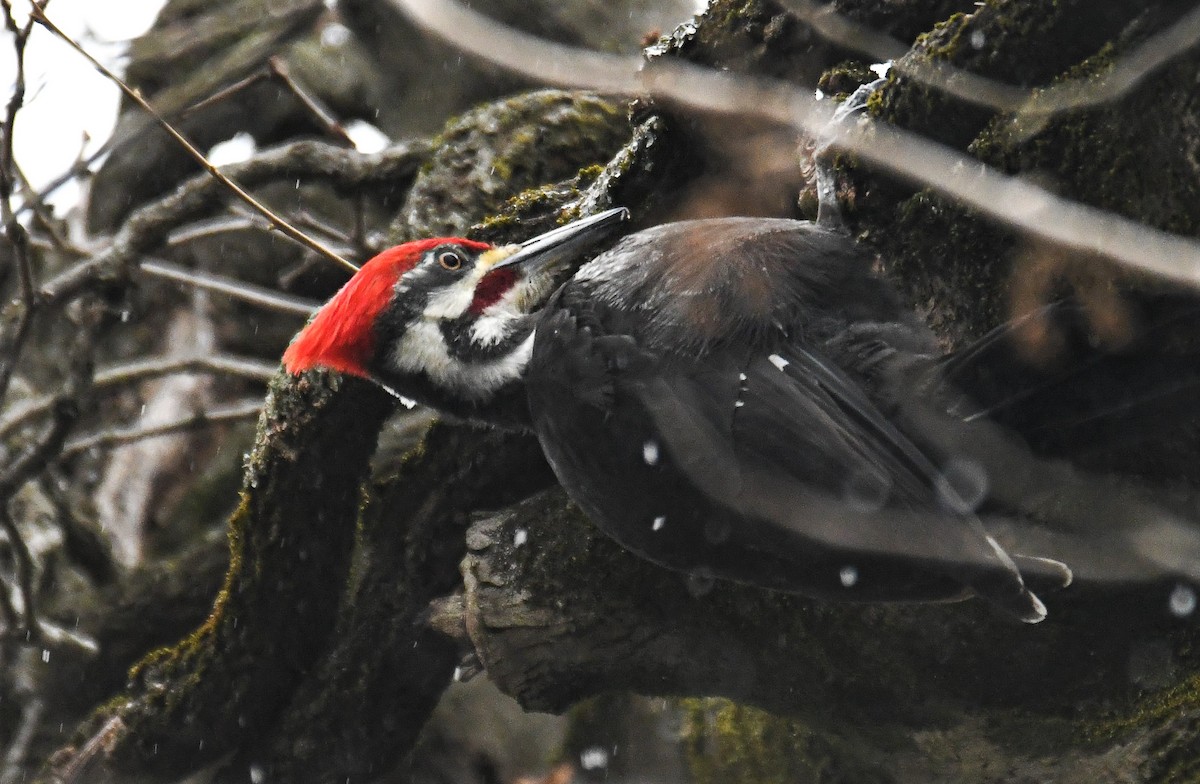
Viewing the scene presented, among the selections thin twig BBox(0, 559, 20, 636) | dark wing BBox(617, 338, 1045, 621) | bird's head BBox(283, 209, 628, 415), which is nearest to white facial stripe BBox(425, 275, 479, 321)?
bird's head BBox(283, 209, 628, 415)

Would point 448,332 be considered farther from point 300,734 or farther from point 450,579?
point 300,734

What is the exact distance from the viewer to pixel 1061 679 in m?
2.70

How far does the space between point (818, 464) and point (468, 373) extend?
0.86 metres

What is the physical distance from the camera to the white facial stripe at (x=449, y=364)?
2.73m

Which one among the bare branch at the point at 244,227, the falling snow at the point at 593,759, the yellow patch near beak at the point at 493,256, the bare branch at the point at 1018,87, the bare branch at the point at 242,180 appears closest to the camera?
the bare branch at the point at 1018,87

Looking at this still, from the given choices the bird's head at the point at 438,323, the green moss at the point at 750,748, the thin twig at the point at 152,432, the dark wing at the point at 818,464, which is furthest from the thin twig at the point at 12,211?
the green moss at the point at 750,748

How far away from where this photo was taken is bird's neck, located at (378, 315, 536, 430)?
2725 mm

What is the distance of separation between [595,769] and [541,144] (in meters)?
2.37

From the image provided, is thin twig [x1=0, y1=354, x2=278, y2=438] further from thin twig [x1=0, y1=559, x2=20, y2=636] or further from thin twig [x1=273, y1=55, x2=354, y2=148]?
thin twig [x1=273, y1=55, x2=354, y2=148]

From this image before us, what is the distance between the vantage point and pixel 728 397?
2371mm

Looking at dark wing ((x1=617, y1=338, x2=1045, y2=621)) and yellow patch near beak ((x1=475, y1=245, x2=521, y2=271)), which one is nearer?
Answer: dark wing ((x1=617, y1=338, x2=1045, y2=621))

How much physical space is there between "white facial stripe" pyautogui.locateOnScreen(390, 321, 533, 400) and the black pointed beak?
0.21 meters

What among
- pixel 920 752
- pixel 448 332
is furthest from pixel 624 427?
pixel 920 752

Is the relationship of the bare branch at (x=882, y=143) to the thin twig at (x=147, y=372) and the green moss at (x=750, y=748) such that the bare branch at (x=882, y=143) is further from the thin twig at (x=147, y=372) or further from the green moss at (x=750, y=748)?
the thin twig at (x=147, y=372)
